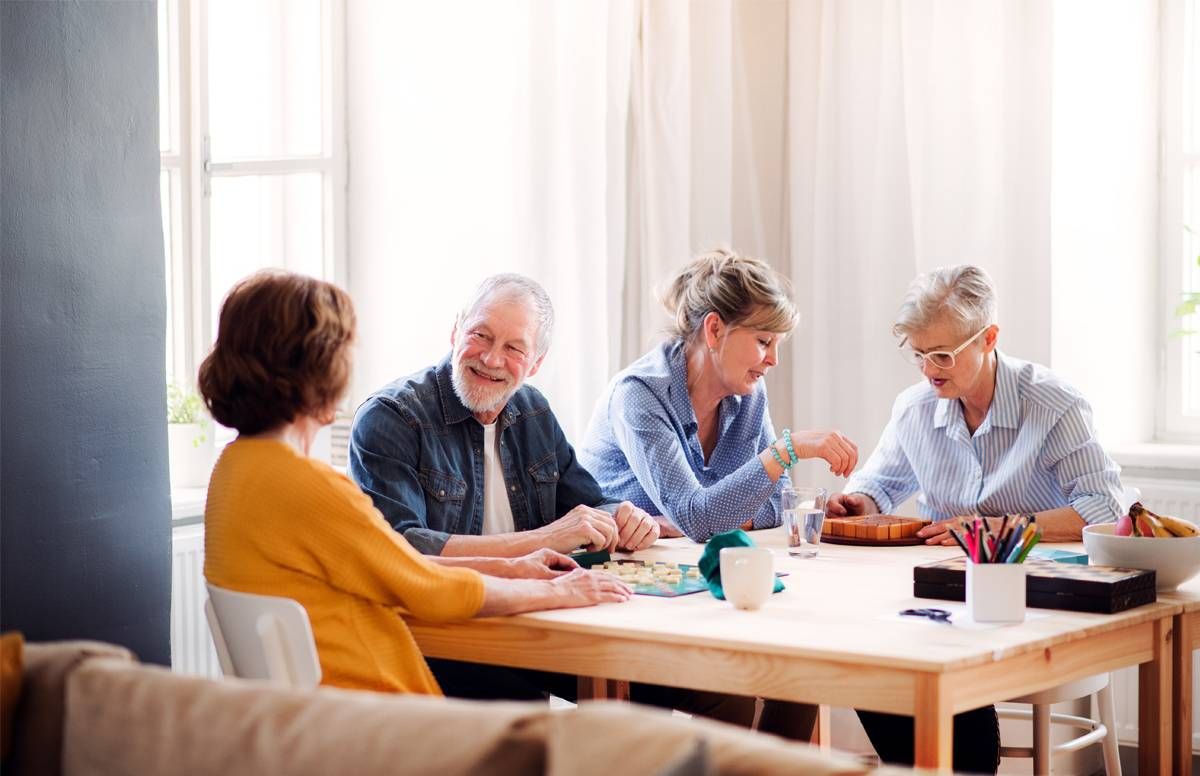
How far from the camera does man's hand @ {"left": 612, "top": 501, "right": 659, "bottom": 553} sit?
275cm

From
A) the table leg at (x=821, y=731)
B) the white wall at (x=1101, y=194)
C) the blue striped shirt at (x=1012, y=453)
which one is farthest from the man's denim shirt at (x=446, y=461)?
the white wall at (x=1101, y=194)

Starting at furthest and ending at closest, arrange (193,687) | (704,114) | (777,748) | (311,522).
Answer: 1. (704,114)
2. (311,522)
3. (193,687)
4. (777,748)

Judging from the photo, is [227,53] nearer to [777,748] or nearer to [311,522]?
[311,522]

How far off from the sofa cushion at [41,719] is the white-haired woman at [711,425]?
5.31 feet

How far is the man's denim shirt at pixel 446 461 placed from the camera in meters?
2.62

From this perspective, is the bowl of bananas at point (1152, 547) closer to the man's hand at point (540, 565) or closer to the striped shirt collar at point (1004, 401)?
the striped shirt collar at point (1004, 401)

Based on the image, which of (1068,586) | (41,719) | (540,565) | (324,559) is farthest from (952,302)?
(41,719)

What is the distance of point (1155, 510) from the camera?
3.66 meters

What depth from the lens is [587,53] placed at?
13.4 ft

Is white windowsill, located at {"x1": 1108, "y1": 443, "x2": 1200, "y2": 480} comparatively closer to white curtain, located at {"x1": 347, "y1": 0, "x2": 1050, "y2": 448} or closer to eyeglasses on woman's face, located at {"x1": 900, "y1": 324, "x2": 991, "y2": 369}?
white curtain, located at {"x1": 347, "y1": 0, "x2": 1050, "y2": 448}

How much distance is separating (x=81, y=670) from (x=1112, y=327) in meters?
3.22

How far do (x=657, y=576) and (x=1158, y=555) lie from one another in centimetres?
83

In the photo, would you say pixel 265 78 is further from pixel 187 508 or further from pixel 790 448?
pixel 790 448

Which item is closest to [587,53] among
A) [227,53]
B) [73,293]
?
[227,53]
